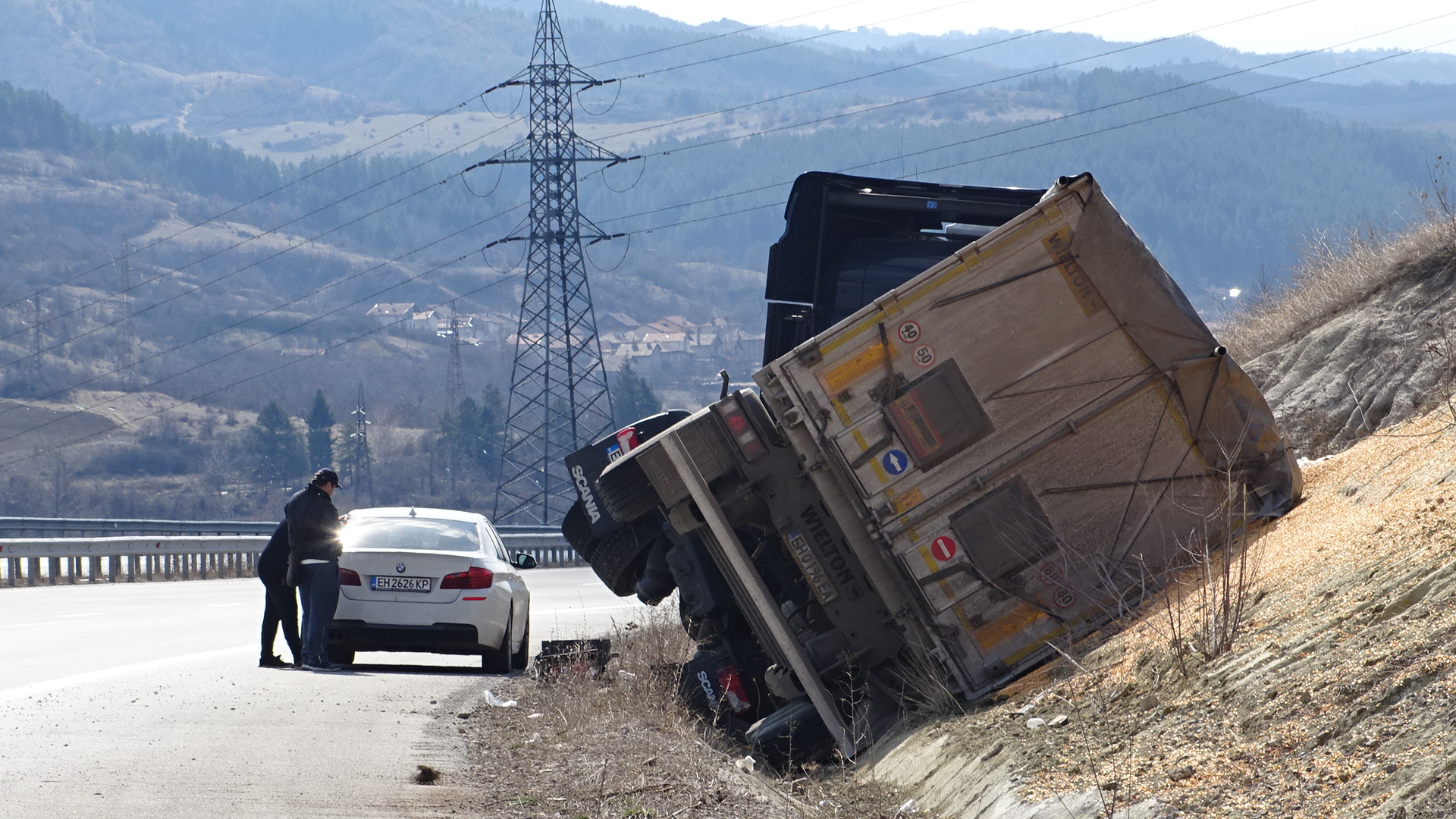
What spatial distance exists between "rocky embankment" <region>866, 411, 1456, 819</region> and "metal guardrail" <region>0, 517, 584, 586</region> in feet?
68.7

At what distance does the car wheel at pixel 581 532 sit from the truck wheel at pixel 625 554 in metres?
0.06

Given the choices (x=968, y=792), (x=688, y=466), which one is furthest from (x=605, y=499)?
(x=968, y=792)

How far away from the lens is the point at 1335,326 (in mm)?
15305

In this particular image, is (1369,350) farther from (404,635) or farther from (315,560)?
(315,560)

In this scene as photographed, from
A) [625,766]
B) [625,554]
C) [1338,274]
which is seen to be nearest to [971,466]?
[625,766]

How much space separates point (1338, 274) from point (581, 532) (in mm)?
9621

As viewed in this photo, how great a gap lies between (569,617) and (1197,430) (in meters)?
13.9

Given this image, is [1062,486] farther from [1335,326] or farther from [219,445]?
[219,445]

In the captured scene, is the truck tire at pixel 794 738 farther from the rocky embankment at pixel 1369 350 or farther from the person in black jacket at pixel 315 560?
the rocky embankment at pixel 1369 350

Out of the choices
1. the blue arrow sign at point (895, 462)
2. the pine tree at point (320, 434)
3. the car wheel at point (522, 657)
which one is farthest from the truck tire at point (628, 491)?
the pine tree at point (320, 434)

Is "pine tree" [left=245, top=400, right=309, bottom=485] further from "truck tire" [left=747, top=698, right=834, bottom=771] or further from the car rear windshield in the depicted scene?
"truck tire" [left=747, top=698, right=834, bottom=771]

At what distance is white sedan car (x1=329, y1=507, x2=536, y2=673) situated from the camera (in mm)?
12766

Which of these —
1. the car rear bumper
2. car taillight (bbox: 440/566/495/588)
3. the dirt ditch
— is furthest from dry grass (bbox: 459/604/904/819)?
car taillight (bbox: 440/566/495/588)

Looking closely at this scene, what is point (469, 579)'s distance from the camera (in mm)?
12969
